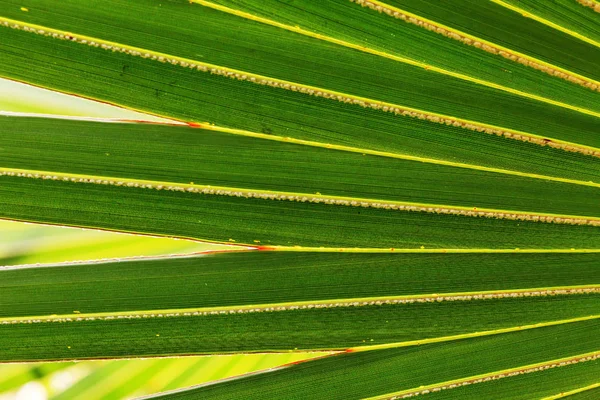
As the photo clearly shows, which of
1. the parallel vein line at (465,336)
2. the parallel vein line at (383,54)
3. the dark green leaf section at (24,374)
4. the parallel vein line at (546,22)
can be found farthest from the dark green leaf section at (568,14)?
the dark green leaf section at (24,374)

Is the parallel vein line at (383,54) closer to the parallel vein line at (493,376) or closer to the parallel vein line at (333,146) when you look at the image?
the parallel vein line at (333,146)

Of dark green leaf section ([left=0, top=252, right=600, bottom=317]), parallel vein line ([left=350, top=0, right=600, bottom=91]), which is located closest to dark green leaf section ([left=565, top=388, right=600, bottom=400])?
dark green leaf section ([left=0, top=252, right=600, bottom=317])

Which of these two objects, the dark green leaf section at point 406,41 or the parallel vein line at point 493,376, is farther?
the parallel vein line at point 493,376

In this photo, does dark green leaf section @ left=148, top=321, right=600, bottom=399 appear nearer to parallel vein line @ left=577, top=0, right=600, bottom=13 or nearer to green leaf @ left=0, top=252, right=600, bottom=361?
green leaf @ left=0, top=252, right=600, bottom=361

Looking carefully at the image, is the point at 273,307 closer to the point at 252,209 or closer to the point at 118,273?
the point at 252,209

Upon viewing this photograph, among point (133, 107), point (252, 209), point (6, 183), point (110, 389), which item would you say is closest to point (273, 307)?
point (252, 209)
